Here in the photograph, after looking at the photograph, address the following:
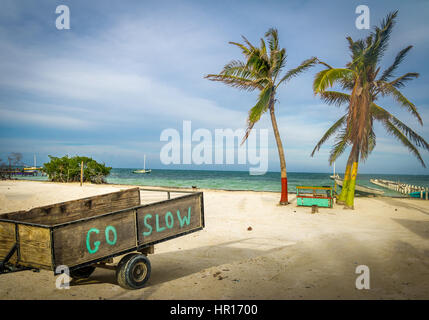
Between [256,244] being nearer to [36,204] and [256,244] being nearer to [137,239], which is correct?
[137,239]

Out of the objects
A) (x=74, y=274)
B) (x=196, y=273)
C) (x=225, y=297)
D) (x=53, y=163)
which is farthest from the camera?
(x=53, y=163)

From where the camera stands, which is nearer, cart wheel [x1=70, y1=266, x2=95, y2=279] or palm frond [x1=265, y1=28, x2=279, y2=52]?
cart wheel [x1=70, y1=266, x2=95, y2=279]

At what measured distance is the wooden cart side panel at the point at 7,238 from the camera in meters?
4.03

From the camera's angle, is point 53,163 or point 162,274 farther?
point 53,163

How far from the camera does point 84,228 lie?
394 centimetres

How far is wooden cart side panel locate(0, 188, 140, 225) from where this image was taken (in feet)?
16.1

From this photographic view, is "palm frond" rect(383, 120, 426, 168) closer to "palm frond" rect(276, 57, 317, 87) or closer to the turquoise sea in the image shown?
"palm frond" rect(276, 57, 317, 87)

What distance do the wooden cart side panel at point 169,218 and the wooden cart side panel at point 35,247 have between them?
131 centimetres

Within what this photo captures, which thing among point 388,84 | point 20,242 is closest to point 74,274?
point 20,242

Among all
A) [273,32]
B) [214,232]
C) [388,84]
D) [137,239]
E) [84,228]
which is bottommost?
[214,232]

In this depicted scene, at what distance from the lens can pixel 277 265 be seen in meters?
5.88

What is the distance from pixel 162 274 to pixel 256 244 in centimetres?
313

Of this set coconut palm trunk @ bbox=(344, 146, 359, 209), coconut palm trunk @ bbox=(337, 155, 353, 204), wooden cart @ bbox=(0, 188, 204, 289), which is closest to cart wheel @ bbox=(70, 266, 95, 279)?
wooden cart @ bbox=(0, 188, 204, 289)
